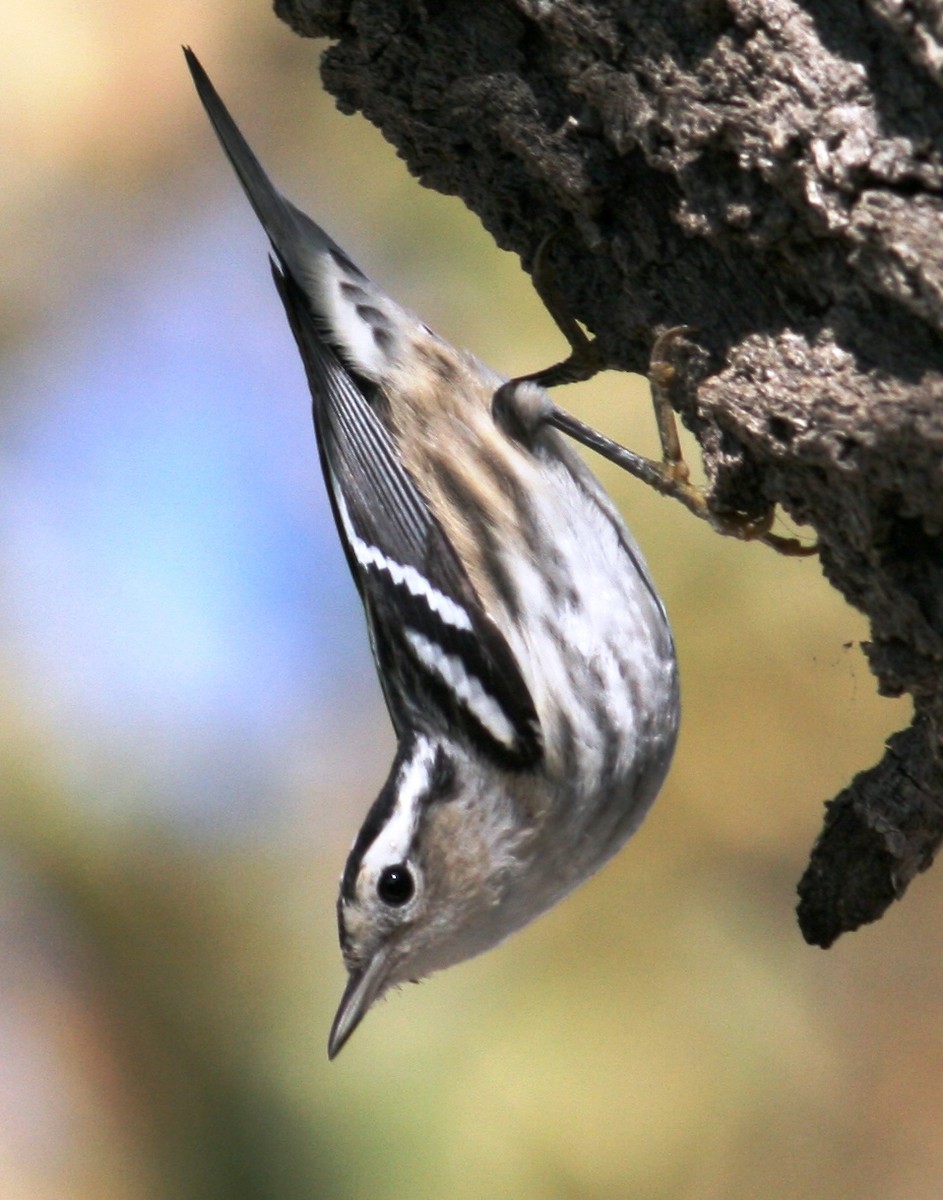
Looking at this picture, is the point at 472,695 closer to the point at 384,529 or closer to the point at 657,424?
the point at 384,529

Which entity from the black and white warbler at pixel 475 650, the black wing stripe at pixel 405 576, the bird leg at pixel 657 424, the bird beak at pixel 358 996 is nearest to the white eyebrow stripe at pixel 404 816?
the black and white warbler at pixel 475 650

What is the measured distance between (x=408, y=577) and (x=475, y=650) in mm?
257

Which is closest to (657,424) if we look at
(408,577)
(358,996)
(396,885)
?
(408,577)

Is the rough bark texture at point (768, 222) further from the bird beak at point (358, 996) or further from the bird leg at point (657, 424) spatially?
the bird beak at point (358, 996)

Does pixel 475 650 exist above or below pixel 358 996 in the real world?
above

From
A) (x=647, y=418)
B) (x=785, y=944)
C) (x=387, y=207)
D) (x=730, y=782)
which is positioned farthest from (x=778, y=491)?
(x=387, y=207)

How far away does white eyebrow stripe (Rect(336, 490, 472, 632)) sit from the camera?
2850 mm

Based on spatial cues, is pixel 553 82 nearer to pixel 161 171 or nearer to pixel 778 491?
pixel 778 491

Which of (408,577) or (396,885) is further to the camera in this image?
(408,577)

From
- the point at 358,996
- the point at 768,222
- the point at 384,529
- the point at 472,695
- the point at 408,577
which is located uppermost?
the point at 384,529

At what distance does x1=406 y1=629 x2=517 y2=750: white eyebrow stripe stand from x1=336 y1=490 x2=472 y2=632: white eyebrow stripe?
7cm

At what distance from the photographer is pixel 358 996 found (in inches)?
110

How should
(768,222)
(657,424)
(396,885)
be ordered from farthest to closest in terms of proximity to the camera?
(657,424) < (396,885) < (768,222)

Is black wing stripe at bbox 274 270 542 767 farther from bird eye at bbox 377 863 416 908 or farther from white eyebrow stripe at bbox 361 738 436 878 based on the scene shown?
bird eye at bbox 377 863 416 908
